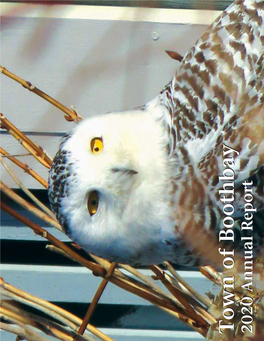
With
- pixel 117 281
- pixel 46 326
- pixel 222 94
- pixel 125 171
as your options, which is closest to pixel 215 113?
pixel 222 94

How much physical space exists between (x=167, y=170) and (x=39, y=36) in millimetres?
527

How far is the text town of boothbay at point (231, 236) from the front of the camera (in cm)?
91

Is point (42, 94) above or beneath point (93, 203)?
above

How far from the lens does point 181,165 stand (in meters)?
0.99

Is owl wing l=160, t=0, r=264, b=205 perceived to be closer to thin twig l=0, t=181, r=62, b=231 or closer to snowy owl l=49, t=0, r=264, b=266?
snowy owl l=49, t=0, r=264, b=266

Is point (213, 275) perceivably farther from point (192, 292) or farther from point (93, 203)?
point (93, 203)

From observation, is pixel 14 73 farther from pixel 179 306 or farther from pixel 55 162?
pixel 179 306

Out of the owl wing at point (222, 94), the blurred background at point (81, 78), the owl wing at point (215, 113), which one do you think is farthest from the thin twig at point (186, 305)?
the blurred background at point (81, 78)

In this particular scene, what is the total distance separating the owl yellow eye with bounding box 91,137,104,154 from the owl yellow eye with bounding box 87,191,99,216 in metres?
0.09

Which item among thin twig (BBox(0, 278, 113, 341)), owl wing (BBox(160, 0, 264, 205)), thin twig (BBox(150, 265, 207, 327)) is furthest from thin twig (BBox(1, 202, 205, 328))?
owl wing (BBox(160, 0, 264, 205))

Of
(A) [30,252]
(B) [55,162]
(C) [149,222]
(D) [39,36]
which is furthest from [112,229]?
(A) [30,252]

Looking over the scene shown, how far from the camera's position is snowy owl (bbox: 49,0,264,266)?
97 centimetres

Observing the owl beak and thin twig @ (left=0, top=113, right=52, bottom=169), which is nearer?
the owl beak

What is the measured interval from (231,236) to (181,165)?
6.6 inches
